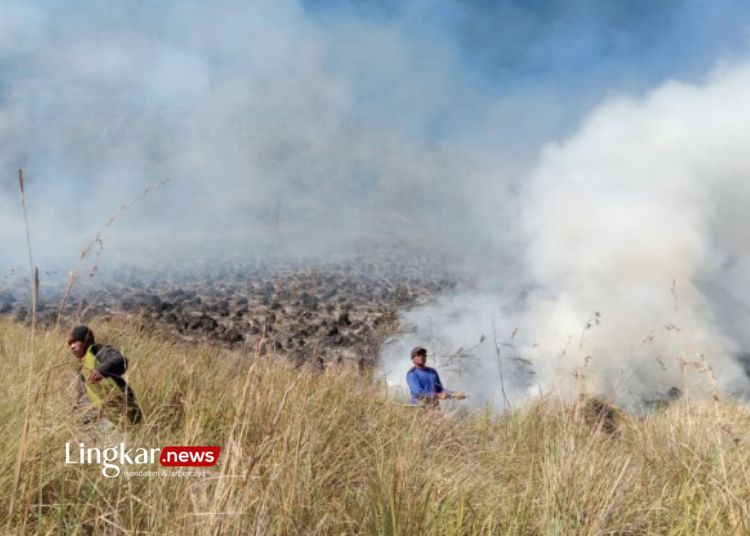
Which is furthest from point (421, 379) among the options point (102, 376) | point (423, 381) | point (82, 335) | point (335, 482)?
point (335, 482)

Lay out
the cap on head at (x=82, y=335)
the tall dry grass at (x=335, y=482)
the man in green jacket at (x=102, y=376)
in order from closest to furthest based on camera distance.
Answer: the tall dry grass at (x=335, y=482) < the man in green jacket at (x=102, y=376) < the cap on head at (x=82, y=335)

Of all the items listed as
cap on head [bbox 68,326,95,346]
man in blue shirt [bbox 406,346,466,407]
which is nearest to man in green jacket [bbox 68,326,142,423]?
cap on head [bbox 68,326,95,346]

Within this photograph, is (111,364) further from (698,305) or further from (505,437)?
(698,305)

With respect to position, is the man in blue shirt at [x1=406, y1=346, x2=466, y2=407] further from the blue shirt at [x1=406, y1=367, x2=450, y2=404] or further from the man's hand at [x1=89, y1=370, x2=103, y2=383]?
the man's hand at [x1=89, y1=370, x2=103, y2=383]

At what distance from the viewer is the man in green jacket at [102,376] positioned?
12.0 ft

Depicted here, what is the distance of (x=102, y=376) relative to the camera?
4035 mm

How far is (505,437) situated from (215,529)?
349cm

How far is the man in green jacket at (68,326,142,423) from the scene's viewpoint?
12.0ft

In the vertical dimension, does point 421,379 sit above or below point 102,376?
below

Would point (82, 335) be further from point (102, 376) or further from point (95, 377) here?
point (95, 377)

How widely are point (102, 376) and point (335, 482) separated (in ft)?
6.16

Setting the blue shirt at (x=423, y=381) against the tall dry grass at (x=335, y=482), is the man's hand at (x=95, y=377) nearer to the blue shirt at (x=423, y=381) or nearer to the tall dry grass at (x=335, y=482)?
the tall dry grass at (x=335, y=482)

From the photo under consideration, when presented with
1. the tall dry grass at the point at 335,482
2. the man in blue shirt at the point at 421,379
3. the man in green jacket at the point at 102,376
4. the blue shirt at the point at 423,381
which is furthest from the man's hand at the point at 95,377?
the blue shirt at the point at 423,381

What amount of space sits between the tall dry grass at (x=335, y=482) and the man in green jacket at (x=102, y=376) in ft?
0.57
